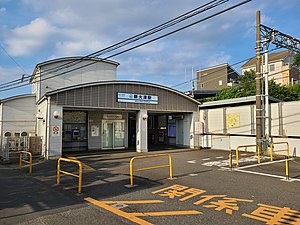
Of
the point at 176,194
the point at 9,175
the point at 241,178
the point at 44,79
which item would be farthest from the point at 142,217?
the point at 44,79

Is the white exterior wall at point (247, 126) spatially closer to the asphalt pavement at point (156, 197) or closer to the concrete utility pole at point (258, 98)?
the concrete utility pole at point (258, 98)

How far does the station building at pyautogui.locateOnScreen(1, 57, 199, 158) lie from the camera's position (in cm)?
1318

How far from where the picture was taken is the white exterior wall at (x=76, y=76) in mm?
19031

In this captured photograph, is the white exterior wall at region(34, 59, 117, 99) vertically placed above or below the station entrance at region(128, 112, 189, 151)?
above

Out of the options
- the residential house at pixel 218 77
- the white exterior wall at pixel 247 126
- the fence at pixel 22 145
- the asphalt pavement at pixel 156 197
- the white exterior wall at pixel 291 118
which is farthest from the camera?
the residential house at pixel 218 77

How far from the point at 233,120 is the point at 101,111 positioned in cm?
Answer: 913

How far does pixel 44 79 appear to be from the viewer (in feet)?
61.7

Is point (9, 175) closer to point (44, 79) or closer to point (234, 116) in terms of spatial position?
point (44, 79)

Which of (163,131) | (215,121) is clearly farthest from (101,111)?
(215,121)

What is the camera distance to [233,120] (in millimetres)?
16141

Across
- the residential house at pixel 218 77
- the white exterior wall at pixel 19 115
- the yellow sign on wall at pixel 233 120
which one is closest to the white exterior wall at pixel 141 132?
the yellow sign on wall at pixel 233 120

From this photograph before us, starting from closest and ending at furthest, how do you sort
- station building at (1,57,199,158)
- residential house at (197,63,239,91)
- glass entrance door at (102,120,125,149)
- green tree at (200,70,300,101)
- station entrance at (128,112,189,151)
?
station building at (1,57,199,158) → glass entrance door at (102,120,125,149) → station entrance at (128,112,189,151) → green tree at (200,70,300,101) → residential house at (197,63,239,91)

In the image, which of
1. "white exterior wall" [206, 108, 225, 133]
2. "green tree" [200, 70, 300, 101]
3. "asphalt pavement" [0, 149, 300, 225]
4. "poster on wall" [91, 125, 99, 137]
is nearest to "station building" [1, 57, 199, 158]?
"poster on wall" [91, 125, 99, 137]

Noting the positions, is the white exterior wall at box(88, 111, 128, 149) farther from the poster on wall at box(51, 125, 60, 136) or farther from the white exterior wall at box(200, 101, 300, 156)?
the white exterior wall at box(200, 101, 300, 156)
